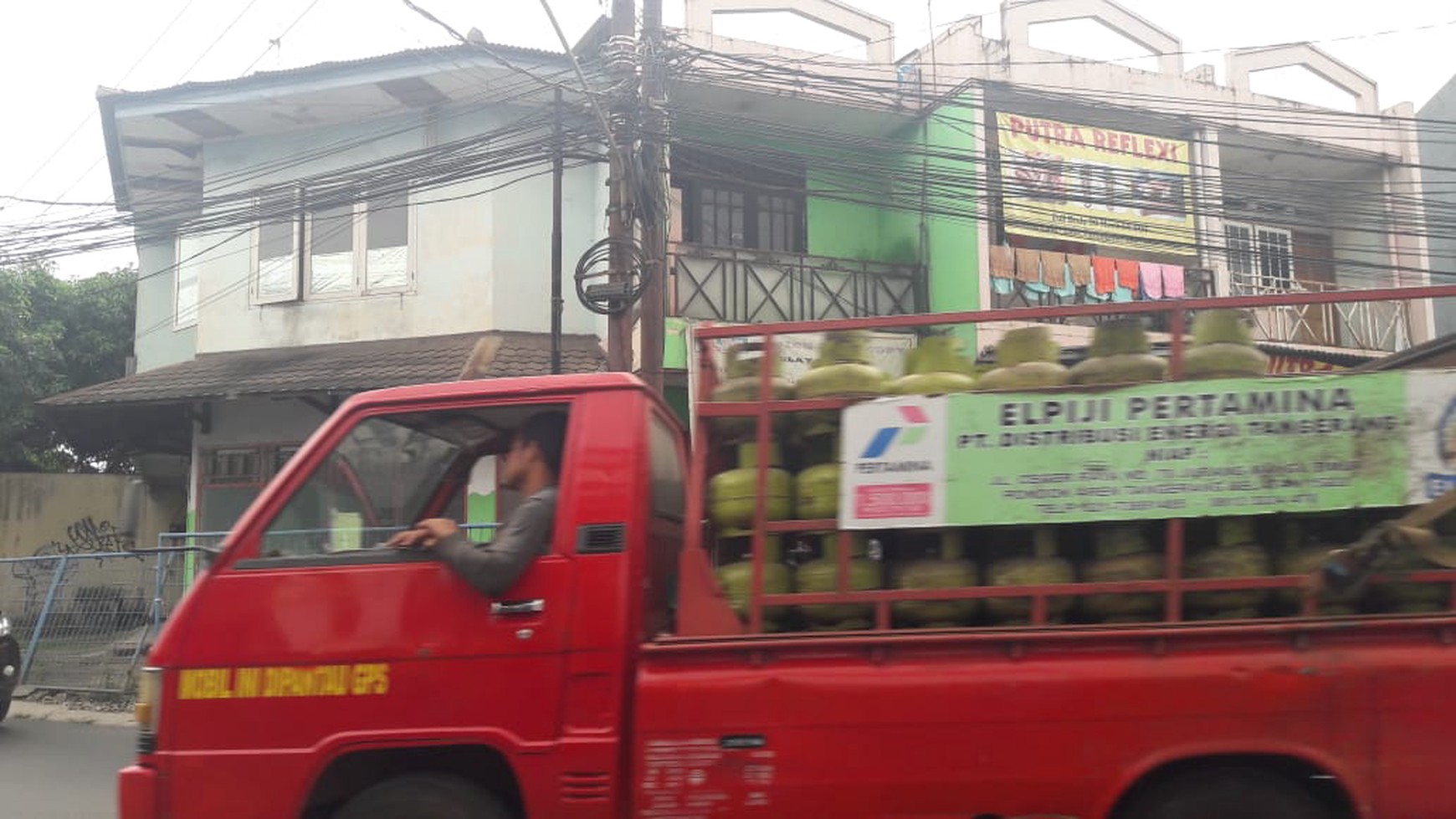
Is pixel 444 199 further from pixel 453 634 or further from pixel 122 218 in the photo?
pixel 453 634

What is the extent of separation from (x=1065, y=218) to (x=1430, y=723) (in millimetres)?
9856

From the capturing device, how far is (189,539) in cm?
988

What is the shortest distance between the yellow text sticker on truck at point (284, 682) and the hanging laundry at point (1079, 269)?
10.6 m

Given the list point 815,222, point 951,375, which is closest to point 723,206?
point 815,222

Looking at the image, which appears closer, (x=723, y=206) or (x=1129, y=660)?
(x=1129, y=660)

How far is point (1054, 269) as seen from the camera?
468 inches

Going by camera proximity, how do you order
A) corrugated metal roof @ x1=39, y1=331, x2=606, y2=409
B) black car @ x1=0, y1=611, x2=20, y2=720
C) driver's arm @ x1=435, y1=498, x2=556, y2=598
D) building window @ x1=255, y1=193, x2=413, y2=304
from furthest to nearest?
1. building window @ x1=255, y1=193, x2=413, y2=304
2. corrugated metal roof @ x1=39, y1=331, x2=606, y2=409
3. black car @ x1=0, y1=611, x2=20, y2=720
4. driver's arm @ x1=435, y1=498, x2=556, y2=598

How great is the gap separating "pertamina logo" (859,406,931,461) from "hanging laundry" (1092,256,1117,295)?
32.6 feet

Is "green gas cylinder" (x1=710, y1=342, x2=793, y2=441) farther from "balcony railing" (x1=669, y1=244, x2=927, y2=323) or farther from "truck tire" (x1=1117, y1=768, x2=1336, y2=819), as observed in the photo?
"balcony railing" (x1=669, y1=244, x2=927, y2=323)

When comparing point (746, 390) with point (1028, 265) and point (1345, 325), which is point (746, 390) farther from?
point (1345, 325)

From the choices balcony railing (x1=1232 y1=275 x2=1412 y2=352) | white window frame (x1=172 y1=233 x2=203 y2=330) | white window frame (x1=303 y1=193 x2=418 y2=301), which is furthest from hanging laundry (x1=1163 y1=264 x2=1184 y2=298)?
white window frame (x1=172 y1=233 x2=203 y2=330)

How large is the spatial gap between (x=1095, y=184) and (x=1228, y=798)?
10.3m

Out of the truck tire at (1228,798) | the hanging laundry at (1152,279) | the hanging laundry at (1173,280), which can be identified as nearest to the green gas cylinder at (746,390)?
the truck tire at (1228,798)

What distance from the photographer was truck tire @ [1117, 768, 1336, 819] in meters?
2.83
